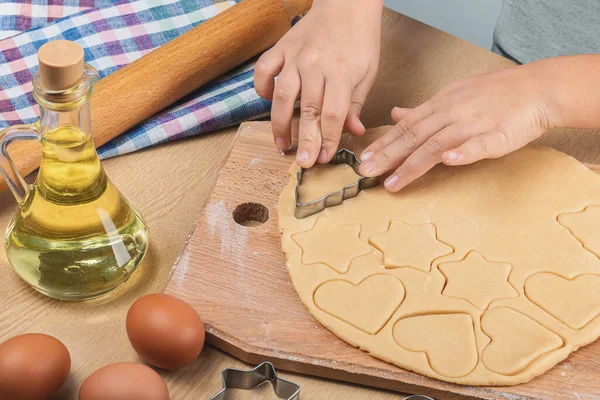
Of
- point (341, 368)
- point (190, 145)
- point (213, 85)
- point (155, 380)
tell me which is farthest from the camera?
point (213, 85)

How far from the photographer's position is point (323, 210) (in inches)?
48.4

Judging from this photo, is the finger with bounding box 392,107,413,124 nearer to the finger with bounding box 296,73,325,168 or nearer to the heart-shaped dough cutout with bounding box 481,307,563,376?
the finger with bounding box 296,73,325,168

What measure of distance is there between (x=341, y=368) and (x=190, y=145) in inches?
24.9

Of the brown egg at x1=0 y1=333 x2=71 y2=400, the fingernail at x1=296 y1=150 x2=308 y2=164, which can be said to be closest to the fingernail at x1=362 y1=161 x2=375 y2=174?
the fingernail at x1=296 y1=150 x2=308 y2=164

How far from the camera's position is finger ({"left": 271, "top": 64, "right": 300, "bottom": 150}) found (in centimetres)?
131

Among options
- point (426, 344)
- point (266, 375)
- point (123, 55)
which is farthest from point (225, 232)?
point (123, 55)

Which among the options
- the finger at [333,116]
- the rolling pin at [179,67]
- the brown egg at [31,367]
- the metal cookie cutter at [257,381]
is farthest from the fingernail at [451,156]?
the brown egg at [31,367]

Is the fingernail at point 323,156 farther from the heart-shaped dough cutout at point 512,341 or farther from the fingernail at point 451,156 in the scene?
the heart-shaped dough cutout at point 512,341

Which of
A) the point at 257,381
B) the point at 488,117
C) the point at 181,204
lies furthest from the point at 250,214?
the point at 488,117

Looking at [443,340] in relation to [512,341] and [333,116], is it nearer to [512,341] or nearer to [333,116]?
[512,341]

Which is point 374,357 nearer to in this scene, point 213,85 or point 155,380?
point 155,380

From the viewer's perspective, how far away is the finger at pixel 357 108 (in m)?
1.33

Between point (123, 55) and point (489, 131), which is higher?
point (489, 131)

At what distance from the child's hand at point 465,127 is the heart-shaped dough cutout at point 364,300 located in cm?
22
